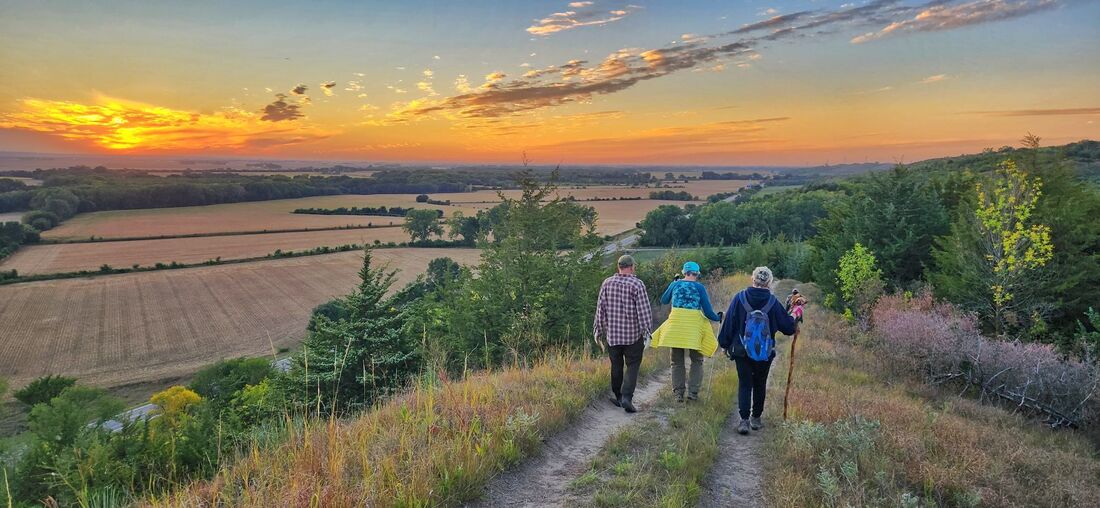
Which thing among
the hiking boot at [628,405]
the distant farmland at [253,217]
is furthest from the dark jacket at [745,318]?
the distant farmland at [253,217]

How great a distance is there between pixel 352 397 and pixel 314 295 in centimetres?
3860

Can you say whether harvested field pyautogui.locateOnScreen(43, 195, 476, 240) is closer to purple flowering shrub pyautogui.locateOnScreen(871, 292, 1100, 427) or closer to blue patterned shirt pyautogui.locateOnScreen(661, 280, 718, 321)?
blue patterned shirt pyautogui.locateOnScreen(661, 280, 718, 321)

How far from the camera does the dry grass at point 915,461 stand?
4562mm

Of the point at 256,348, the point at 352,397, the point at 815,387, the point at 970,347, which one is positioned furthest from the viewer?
the point at 256,348

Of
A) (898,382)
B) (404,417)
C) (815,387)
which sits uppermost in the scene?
(404,417)

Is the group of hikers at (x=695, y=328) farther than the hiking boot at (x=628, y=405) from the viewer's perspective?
No

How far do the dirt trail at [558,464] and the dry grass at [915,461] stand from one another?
6.34 ft

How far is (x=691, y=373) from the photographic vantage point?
7457 mm

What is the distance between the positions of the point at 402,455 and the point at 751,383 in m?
4.61

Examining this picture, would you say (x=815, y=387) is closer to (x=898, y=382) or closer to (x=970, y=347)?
(x=898, y=382)

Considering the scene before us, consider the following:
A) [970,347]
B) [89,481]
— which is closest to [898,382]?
[970,347]

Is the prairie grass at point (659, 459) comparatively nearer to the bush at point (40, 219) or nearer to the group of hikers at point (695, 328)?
the group of hikers at point (695, 328)

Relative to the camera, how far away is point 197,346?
36.5 metres

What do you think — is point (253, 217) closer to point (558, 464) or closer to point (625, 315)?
point (625, 315)
